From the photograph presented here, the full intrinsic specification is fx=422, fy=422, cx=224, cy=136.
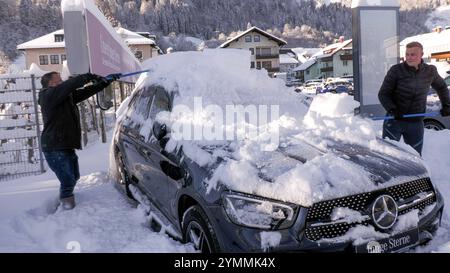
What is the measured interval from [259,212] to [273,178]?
255mm

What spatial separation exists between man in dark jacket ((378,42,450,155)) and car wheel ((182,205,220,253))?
325 cm

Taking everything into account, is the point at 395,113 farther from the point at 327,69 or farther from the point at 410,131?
the point at 327,69

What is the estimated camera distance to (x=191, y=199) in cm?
325

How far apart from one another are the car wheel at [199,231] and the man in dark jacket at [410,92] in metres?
3.25

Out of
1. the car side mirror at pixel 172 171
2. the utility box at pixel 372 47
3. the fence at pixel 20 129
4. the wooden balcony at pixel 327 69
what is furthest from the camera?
the wooden balcony at pixel 327 69

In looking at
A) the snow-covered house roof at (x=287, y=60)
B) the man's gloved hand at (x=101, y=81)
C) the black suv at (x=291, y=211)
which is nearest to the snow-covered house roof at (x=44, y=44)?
the man's gloved hand at (x=101, y=81)

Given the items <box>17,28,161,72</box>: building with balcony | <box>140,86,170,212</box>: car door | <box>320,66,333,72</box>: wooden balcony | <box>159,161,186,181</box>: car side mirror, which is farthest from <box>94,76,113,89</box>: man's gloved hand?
<box>320,66,333,72</box>: wooden balcony

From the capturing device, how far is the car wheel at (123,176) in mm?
5086

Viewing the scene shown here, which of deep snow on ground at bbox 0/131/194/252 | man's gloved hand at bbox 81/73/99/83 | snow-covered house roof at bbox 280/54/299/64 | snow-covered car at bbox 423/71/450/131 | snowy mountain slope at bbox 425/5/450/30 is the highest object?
snowy mountain slope at bbox 425/5/450/30

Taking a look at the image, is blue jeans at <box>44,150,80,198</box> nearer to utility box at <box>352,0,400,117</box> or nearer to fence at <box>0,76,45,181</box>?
fence at <box>0,76,45,181</box>

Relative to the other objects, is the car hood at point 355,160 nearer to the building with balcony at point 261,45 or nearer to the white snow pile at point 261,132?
the white snow pile at point 261,132

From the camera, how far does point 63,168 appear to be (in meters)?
4.97

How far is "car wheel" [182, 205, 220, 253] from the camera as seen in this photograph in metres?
2.92

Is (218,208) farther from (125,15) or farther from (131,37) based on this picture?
(125,15)
